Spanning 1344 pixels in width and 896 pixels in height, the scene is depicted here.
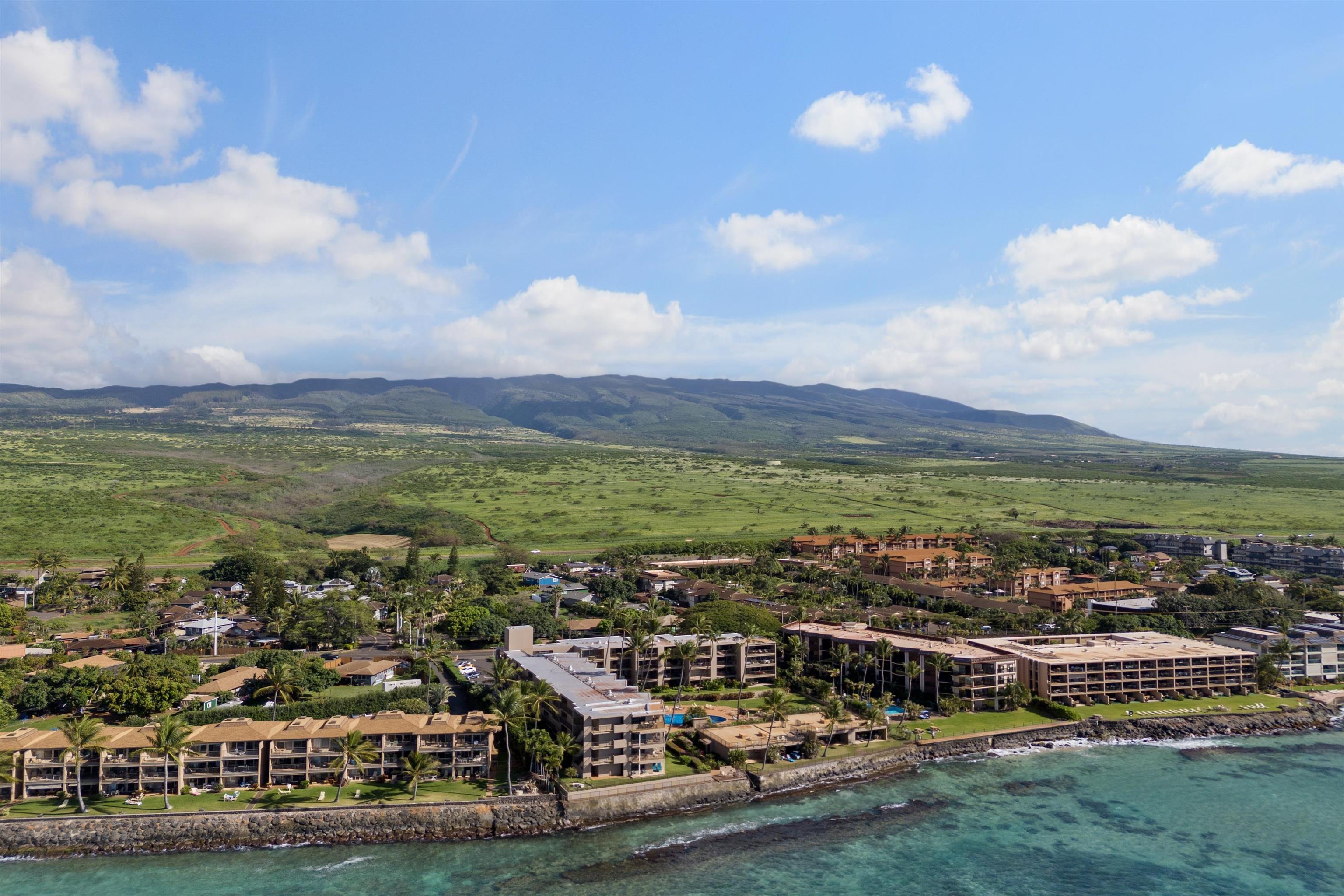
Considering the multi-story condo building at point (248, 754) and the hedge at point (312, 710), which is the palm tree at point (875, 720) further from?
the hedge at point (312, 710)

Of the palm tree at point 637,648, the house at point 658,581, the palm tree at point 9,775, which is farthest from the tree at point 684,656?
the palm tree at point 9,775

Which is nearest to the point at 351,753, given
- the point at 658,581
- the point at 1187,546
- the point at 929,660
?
the point at 929,660

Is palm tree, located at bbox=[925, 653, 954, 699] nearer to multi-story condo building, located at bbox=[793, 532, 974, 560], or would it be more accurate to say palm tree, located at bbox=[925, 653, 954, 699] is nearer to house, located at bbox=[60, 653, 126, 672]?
multi-story condo building, located at bbox=[793, 532, 974, 560]

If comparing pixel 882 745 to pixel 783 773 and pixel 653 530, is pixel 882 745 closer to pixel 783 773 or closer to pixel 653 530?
pixel 783 773

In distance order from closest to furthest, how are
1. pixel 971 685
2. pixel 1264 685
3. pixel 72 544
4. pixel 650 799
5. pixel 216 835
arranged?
pixel 216 835
pixel 650 799
pixel 971 685
pixel 1264 685
pixel 72 544

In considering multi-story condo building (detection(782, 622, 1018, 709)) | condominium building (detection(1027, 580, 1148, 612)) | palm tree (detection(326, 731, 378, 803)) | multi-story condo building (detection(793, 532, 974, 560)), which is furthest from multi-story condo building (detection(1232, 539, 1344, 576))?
palm tree (detection(326, 731, 378, 803))

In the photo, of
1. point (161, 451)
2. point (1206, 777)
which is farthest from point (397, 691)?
point (161, 451)
